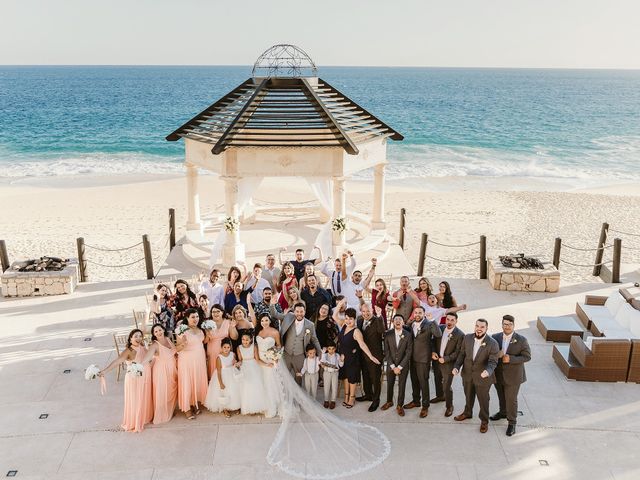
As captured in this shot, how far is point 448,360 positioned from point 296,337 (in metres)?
2.10

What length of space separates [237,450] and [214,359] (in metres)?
1.28

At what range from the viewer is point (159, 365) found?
8.20m

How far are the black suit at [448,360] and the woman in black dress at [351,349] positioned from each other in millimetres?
875

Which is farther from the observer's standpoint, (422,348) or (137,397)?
(422,348)

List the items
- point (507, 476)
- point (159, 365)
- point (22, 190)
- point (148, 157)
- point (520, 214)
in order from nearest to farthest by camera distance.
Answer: point (507, 476), point (159, 365), point (520, 214), point (22, 190), point (148, 157)

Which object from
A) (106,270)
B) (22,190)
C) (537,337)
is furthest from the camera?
(22,190)

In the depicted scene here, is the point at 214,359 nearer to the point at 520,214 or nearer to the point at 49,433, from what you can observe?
the point at 49,433

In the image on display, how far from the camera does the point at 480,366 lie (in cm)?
805

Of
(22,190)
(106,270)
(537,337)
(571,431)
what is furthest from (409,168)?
(571,431)

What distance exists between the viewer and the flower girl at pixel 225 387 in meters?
8.27

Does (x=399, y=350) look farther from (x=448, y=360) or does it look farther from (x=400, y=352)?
(x=448, y=360)

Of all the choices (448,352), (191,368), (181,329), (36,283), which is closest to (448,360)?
(448,352)

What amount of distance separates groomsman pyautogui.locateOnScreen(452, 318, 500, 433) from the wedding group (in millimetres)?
13

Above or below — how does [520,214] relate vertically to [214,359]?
below
